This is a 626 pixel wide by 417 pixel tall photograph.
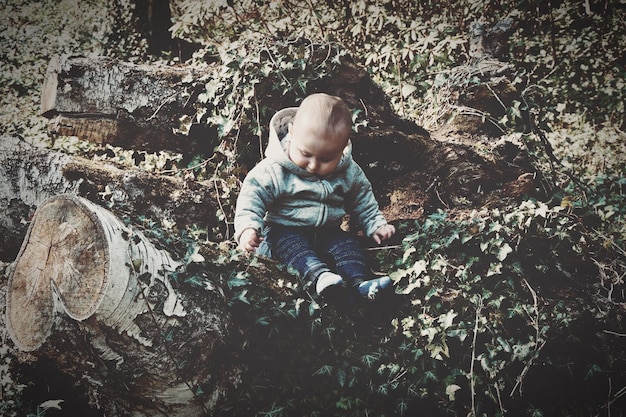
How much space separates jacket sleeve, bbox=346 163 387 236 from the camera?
213cm

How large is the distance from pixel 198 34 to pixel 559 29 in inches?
70.6

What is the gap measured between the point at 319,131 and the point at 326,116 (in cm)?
6

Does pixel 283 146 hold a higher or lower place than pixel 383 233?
higher

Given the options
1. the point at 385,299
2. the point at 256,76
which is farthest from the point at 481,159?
the point at 256,76

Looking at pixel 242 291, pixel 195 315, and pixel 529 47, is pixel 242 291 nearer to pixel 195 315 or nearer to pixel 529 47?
pixel 195 315

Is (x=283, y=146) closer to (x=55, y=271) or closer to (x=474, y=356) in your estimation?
(x=55, y=271)

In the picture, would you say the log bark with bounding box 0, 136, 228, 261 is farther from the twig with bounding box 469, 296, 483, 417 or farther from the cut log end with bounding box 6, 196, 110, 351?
the twig with bounding box 469, 296, 483, 417

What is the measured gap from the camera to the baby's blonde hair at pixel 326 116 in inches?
73.3

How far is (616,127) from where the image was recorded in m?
2.51

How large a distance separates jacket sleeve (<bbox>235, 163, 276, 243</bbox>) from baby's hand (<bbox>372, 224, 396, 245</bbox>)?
472mm

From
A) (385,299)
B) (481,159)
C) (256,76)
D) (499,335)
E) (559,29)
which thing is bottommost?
(499,335)

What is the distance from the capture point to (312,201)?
2.03 meters

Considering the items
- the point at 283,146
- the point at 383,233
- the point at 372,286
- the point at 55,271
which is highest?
the point at 283,146

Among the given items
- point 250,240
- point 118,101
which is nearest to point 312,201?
point 250,240
